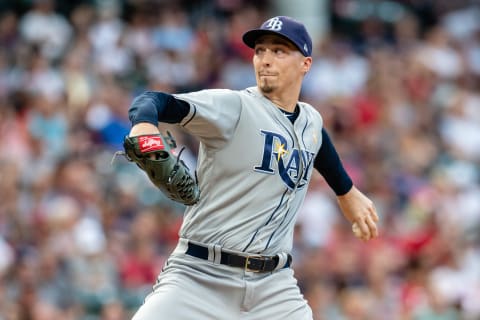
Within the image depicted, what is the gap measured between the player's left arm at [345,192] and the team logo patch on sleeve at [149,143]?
4.85ft

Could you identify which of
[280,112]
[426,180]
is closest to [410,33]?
[426,180]

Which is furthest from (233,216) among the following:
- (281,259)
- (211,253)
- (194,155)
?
(194,155)

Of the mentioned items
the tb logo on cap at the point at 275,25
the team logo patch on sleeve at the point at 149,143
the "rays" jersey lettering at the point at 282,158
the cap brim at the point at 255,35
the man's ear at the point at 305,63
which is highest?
the tb logo on cap at the point at 275,25

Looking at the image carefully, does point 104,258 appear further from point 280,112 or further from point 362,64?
point 362,64

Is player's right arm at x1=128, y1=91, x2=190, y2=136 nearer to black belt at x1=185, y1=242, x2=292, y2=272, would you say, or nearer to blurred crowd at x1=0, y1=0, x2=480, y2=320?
black belt at x1=185, y1=242, x2=292, y2=272

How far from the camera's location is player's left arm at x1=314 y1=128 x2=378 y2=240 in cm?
578

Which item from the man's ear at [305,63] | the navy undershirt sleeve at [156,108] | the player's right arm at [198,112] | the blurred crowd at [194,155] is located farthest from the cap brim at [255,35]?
the blurred crowd at [194,155]

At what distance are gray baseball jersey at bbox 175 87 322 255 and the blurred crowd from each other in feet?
8.12

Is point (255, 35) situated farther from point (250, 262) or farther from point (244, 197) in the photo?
point (250, 262)

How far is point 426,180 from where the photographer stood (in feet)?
39.6

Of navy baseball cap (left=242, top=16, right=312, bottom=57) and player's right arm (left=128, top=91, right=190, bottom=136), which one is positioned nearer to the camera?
player's right arm (left=128, top=91, right=190, bottom=136)

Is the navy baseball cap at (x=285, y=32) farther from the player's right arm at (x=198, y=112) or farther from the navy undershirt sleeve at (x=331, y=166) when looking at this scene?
the navy undershirt sleeve at (x=331, y=166)

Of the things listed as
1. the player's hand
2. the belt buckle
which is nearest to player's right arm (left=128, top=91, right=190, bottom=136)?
the belt buckle

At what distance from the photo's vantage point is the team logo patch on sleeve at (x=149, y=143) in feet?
14.6
